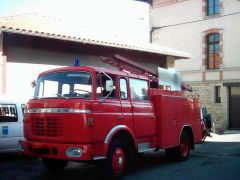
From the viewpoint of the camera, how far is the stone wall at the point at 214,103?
83.5ft

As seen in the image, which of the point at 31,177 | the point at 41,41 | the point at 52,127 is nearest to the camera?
the point at 52,127

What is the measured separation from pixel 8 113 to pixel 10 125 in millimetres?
337

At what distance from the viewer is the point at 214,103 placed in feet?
85.4

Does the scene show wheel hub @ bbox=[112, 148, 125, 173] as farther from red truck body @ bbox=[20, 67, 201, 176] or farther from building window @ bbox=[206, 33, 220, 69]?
building window @ bbox=[206, 33, 220, 69]

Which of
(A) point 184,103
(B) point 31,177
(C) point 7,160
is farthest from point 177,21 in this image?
(B) point 31,177

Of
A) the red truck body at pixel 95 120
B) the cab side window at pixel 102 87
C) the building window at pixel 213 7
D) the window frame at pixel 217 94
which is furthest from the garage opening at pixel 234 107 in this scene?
the cab side window at pixel 102 87

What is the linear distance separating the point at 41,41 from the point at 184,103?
20.0ft

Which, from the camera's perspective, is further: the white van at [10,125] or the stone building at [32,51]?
the stone building at [32,51]

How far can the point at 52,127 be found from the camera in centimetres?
762

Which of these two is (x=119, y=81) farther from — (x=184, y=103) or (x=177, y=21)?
(x=177, y=21)

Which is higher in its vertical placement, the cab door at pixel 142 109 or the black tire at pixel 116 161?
the cab door at pixel 142 109

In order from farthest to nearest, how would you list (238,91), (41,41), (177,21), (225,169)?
(177,21), (238,91), (41,41), (225,169)

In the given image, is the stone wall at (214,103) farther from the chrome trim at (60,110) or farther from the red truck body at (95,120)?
the chrome trim at (60,110)

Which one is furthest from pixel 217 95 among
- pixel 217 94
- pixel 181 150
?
pixel 181 150
